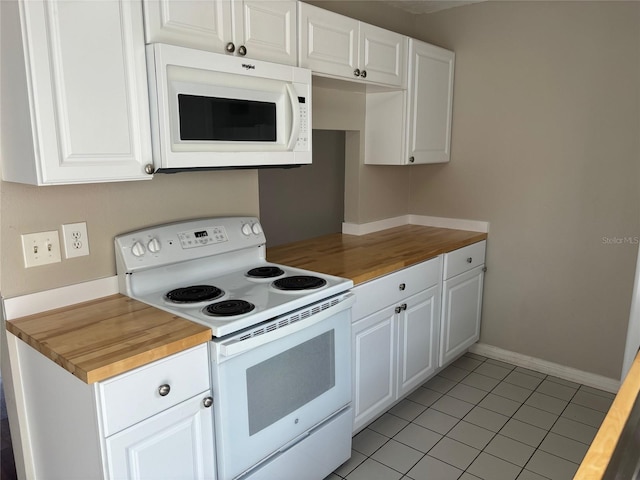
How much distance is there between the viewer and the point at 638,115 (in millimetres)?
2621

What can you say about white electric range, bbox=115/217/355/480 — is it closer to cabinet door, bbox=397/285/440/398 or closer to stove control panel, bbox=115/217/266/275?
stove control panel, bbox=115/217/266/275

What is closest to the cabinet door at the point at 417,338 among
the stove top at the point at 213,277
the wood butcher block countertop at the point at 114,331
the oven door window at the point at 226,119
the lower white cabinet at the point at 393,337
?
the lower white cabinet at the point at 393,337

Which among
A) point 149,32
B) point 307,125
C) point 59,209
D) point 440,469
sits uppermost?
point 149,32

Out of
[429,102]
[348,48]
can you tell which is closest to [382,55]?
[348,48]

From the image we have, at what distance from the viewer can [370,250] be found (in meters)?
2.71

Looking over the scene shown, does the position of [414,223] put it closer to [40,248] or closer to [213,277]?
[213,277]

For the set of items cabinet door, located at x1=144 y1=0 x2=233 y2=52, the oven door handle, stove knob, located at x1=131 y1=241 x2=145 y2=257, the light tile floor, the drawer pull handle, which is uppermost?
cabinet door, located at x1=144 y1=0 x2=233 y2=52

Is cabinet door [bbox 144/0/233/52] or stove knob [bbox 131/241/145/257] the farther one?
stove knob [bbox 131/241/145/257]

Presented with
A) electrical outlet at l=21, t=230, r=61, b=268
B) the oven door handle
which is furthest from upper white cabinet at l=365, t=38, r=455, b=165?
electrical outlet at l=21, t=230, r=61, b=268

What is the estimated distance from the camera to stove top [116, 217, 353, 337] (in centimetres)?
172

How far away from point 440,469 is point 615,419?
134 centimetres

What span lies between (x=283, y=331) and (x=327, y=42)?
1.37 meters

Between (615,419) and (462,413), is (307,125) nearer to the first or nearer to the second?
(615,419)

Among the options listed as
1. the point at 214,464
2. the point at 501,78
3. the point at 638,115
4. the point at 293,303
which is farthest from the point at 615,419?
the point at 501,78
